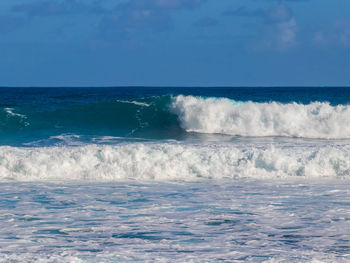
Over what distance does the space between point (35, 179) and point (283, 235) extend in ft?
18.5

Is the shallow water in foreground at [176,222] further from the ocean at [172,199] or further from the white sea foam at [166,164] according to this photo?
the white sea foam at [166,164]

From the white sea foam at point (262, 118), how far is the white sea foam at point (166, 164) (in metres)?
6.23

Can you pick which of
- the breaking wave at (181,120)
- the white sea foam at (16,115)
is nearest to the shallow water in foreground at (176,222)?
the breaking wave at (181,120)

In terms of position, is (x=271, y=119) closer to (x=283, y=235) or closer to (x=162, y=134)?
(x=162, y=134)

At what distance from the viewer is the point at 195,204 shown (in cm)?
778

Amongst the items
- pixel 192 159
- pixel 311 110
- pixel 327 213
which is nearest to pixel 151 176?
pixel 192 159

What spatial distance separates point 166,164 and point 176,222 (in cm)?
430

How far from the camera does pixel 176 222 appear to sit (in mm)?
6715

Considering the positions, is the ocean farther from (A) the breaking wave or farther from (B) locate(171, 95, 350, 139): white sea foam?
(B) locate(171, 95, 350, 139): white sea foam

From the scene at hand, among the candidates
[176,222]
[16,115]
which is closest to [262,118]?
[16,115]

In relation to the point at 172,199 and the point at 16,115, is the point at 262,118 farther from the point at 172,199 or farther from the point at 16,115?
the point at 172,199

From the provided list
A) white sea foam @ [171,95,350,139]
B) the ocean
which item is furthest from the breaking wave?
the ocean

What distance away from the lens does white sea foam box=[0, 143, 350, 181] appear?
10570 millimetres

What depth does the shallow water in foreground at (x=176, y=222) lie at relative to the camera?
5488 millimetres
